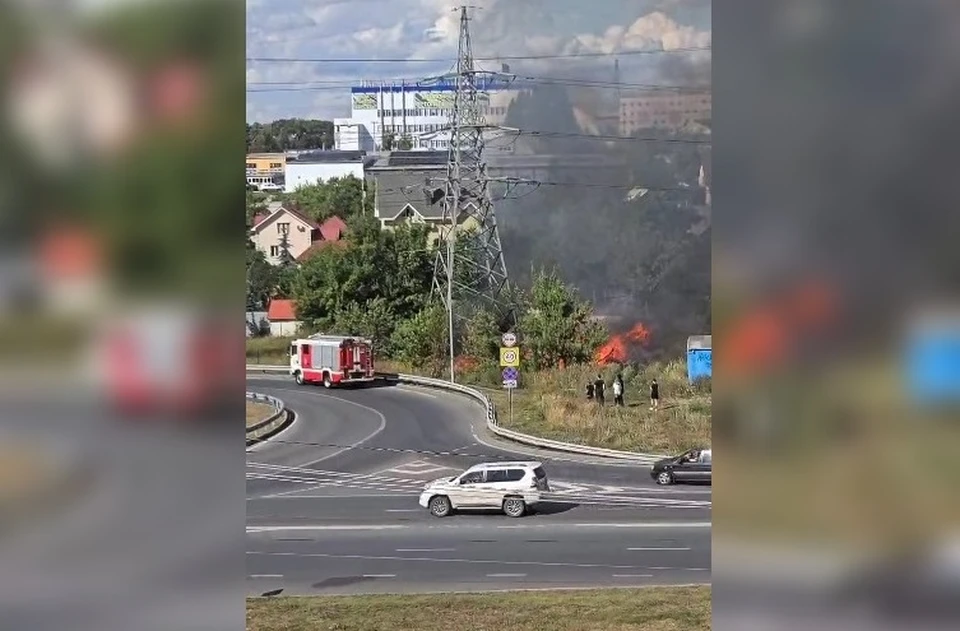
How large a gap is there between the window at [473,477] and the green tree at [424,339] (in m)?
0.29

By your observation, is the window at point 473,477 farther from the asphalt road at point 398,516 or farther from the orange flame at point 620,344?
the orange flame at point 620,344

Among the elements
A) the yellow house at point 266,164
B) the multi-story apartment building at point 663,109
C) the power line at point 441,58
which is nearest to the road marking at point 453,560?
the yellow house at point 266,164

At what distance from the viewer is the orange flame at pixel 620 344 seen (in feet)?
9.24

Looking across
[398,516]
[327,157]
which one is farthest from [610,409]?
[327,157]

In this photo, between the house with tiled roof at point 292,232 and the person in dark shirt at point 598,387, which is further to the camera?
the person in dark shirt at point 598,387

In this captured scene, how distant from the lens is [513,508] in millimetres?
2803

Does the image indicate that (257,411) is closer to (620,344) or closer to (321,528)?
(321,528)

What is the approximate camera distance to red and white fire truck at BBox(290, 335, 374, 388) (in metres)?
2.78

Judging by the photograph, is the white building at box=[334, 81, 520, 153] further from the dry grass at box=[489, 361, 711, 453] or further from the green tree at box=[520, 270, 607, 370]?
the dry grass at box=[489, 361, 711, 453]
